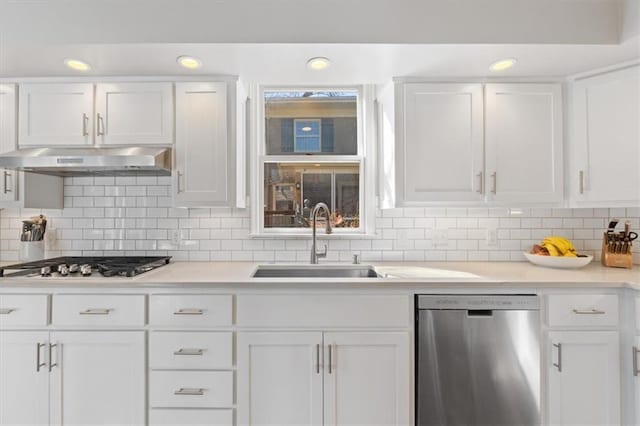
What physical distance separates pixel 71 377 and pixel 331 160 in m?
1.96

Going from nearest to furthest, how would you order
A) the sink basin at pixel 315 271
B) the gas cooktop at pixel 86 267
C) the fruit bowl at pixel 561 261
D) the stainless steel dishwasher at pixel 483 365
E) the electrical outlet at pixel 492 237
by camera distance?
the stainless steel dishwasher at pixel 483 365 < the gas cooktop at pixel 86 267 < the fruit bowl at pixel 561 261 < the sink basin at pixel 315 271 < the electrical outlet at pixel 492 237

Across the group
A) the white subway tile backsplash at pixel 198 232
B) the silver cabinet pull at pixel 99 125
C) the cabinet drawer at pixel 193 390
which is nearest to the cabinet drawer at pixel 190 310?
the cabinet drawer at pixel 193 390

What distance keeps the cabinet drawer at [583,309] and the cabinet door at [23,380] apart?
2.59m

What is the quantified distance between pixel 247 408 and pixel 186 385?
0.33 metres

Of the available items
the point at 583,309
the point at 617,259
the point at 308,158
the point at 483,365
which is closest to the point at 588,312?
the point at 583,309

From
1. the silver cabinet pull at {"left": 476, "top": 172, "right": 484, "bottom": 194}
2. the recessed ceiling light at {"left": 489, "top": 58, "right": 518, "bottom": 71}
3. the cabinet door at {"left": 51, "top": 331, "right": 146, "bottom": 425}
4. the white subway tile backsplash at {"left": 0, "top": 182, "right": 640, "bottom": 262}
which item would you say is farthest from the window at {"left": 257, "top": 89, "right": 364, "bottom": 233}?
the cabinet door at {"left": 51, "top": 331, "right": 146, "bottom": 425}

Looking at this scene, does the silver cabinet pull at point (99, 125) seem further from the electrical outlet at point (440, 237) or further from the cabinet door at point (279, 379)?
the electrical outlet at point (440, 237)

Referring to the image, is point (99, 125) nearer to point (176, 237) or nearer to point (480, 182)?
point (176, 237)

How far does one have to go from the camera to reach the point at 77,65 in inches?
74.3

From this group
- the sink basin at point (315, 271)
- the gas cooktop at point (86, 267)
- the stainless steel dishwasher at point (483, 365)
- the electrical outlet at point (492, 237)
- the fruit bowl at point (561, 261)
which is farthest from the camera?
the electrical outlet at point (492, 237)

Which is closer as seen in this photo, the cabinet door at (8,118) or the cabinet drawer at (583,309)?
the cabinet drawer at (583,309)

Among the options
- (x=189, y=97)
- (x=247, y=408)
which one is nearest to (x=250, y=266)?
(x=247, y=408)

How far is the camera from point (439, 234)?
2324 mm

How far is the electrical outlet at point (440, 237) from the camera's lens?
7.62 feet
